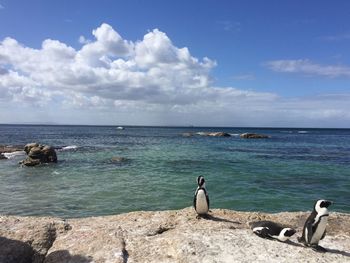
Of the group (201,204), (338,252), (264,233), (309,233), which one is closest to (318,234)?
(309,233)

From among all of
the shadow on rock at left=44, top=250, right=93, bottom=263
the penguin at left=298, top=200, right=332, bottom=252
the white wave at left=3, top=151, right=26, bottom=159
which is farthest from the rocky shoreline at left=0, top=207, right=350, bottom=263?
the white wave at left=3, top=151, right=26, bottom=159

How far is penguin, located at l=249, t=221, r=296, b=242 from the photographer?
31.1 feet

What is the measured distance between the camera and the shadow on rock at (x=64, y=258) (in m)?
→ 8.05

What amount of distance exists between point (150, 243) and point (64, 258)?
6.61 ft

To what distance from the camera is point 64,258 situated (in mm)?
8227

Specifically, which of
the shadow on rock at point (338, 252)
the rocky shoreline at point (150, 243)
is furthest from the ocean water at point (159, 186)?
the shadow on rock at point (338, 252)

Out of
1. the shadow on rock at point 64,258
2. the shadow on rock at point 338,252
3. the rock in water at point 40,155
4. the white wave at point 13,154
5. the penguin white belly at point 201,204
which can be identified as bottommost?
the white wave at point 13,154

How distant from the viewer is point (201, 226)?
10.5 meters

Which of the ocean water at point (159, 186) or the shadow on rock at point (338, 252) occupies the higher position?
the shadow on rock at point (338, 252)

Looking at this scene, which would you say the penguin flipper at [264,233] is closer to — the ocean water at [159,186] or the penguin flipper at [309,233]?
the penguin flipper at [309,233]

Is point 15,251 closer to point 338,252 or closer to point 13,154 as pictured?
point 338,252

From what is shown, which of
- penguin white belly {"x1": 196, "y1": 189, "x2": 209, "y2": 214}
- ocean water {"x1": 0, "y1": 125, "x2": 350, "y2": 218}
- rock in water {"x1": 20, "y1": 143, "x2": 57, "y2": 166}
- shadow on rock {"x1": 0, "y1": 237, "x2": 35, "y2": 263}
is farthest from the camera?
rock in water {"x1": 20, "y1": 143, "x2": 57, "y2": 166}

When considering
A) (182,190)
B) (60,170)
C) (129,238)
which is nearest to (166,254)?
(129,238)

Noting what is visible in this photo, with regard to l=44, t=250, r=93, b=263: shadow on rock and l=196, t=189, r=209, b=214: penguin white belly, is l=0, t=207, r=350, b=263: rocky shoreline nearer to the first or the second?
l=44, t=250, r=93, b=263: shadow on rock
